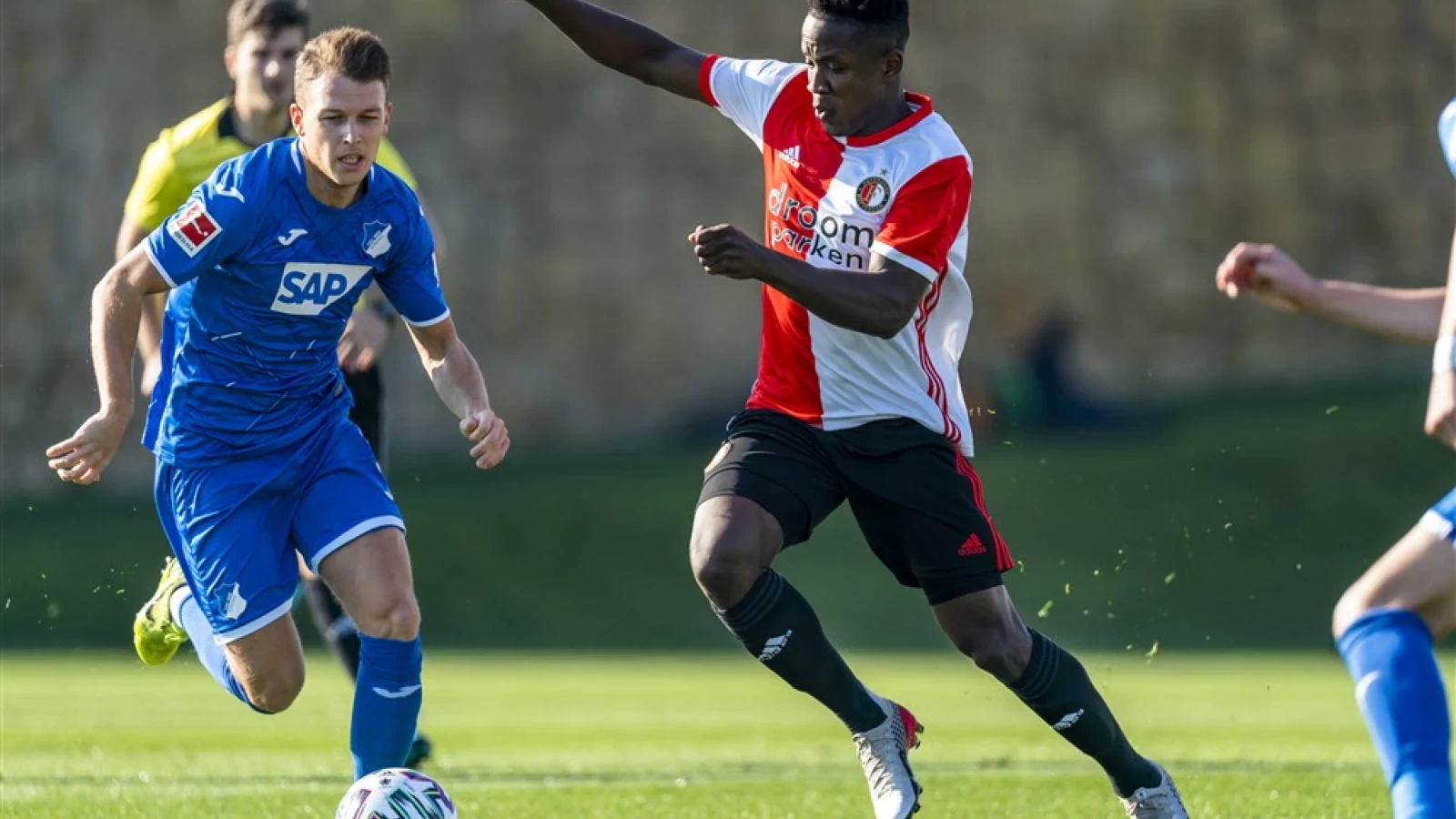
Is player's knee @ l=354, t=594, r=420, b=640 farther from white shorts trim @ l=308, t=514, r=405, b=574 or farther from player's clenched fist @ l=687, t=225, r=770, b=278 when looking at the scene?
player's clenched fist @ l=687, t=225, r=770, b=278

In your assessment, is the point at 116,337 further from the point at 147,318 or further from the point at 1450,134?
the point at 1450,134

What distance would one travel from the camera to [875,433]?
5895 mm

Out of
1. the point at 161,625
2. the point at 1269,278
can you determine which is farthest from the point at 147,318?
the point at 1269,278

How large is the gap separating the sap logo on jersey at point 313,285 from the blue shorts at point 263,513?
0.37 metres

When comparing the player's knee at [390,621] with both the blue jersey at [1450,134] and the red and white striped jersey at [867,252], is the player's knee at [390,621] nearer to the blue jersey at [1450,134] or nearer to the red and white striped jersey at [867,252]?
the red and white striped jersey at [867,252]

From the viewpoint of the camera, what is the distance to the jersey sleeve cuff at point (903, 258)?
5691 millimetres

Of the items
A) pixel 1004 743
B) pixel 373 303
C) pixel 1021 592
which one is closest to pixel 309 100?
pixel 373 303

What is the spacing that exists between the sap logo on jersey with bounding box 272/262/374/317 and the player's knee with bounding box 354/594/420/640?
835 millimetres

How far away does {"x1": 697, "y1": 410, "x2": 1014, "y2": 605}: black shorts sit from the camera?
228 inches

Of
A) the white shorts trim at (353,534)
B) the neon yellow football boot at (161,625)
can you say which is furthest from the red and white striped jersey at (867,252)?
the neon yellow football boot at (161,625)

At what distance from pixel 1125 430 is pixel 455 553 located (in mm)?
7062

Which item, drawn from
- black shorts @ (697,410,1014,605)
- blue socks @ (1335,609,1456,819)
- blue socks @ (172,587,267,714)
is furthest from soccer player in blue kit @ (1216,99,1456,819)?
blue socks @ (172,587,267,714)

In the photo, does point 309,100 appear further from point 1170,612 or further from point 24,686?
point 1170,612

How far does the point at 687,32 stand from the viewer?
75.3 feet
